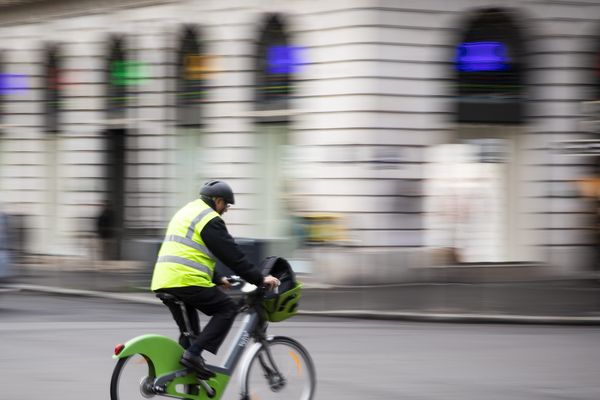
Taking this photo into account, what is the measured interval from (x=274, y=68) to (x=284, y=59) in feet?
1.16

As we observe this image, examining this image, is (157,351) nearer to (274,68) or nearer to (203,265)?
(203,265)

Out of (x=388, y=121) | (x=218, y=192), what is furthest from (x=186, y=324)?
(x=388, y=121)

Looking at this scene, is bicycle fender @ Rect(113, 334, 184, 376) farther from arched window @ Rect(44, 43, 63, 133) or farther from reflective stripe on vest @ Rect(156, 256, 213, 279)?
arched window @ Rect(44, 43, 63, 133)

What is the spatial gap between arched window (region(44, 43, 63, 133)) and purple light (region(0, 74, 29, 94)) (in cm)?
68

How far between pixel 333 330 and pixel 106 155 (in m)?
13.2

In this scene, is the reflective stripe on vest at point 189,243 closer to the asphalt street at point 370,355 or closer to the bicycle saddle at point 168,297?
the bicycle saddle at point 168,297

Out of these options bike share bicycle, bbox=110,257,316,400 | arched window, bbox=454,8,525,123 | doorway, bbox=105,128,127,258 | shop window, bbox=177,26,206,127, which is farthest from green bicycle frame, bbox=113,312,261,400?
doorway, bbox=105,128,127,258

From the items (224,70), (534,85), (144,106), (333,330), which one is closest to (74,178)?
(144,106)

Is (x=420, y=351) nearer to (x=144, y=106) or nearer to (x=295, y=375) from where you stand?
(x=295, y=375)

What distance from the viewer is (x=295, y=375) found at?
7844 millimetres

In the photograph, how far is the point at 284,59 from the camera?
69.8ft

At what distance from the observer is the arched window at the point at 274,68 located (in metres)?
21.2

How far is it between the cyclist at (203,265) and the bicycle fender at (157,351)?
0.07 metres

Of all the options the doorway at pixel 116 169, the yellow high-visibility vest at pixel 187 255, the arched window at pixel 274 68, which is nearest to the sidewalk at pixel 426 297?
the arched window at pixel 274 68
